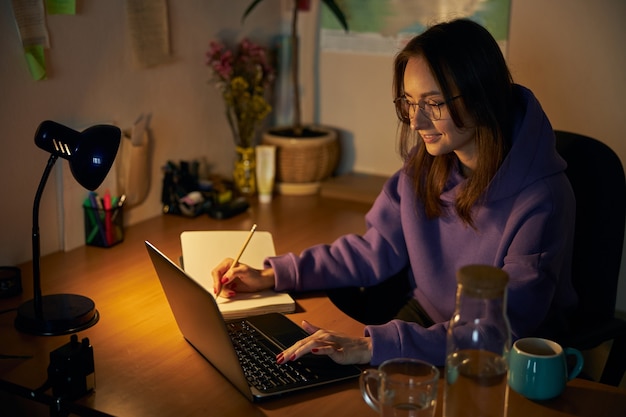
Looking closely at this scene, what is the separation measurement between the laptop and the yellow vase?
0.94m

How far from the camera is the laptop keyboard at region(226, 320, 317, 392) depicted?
1363 millimetres

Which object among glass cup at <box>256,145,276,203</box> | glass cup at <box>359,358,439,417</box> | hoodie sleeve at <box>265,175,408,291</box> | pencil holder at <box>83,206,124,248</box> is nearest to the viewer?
glass cup at <box>359,358,439,417</box>

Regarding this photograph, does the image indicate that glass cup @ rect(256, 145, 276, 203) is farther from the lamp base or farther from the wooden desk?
the lamp base

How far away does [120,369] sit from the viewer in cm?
144

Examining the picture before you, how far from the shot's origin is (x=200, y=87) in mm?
2400

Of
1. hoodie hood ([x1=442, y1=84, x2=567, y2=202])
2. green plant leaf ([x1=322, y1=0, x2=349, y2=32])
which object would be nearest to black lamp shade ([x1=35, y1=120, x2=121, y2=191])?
hoodie hood ([x1=442, y1=84, x2=567, y2=202])

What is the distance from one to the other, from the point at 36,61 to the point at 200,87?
63 cm

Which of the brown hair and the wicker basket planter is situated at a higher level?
the brown hair

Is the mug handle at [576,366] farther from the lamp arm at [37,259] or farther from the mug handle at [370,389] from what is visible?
the lamp arm at [37,259]

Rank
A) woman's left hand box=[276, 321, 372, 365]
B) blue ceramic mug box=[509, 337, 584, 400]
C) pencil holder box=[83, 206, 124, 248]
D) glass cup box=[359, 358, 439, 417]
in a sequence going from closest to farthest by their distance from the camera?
glass cup box=[359, 358, 439, 417]
blue ceramic mug box=[509, 337, 584, 400]
woman's left hand box=[276, 321, 372, 365]
pencil holder box=[83, 206, 124, 248]

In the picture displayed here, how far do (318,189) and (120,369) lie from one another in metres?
1.19

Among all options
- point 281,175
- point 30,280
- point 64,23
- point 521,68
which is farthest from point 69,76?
point 521,68

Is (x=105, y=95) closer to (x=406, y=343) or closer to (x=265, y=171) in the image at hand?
(x=265, y=171)

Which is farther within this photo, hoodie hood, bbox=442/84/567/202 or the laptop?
hoodie hood, bbox=442/84/567/202
